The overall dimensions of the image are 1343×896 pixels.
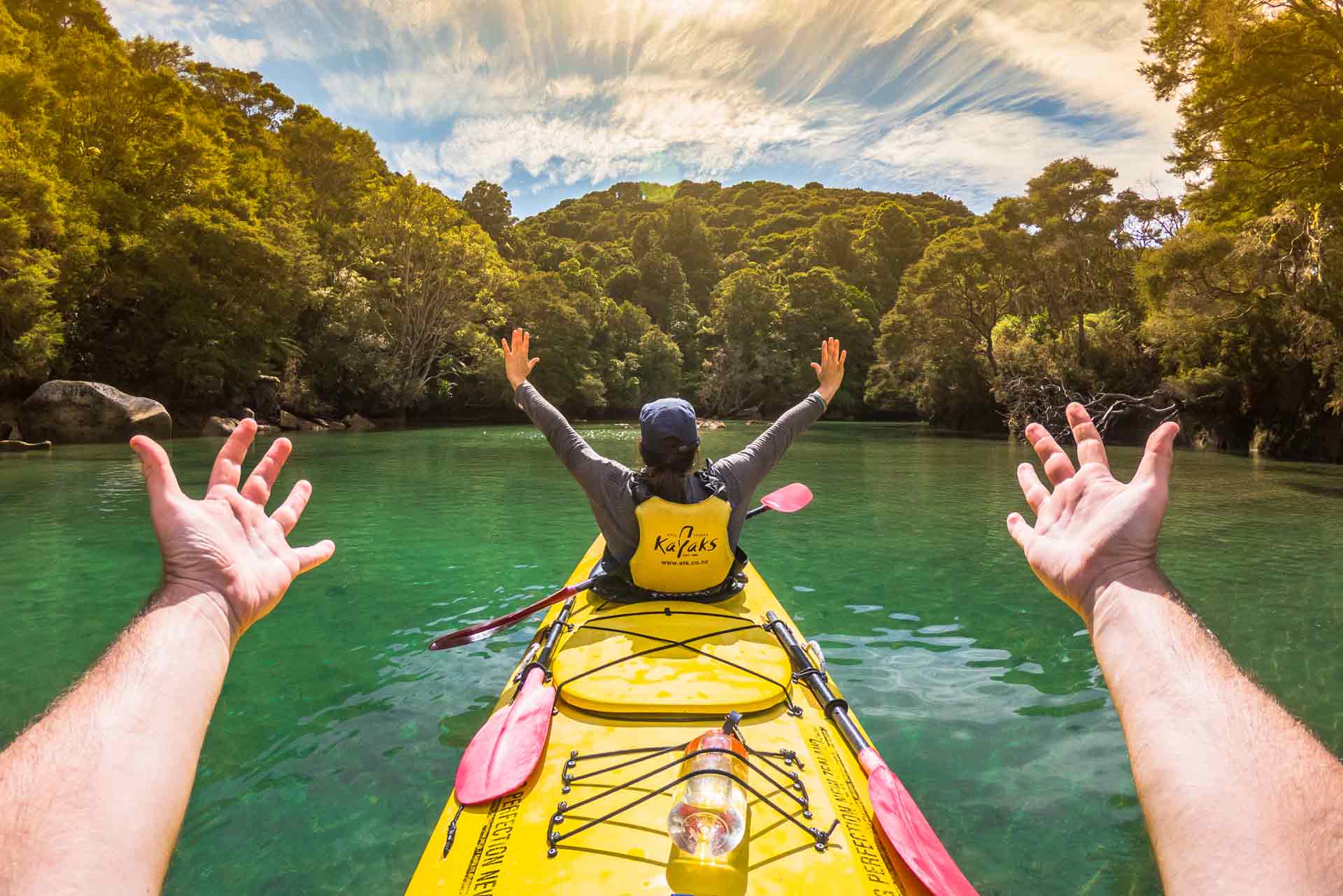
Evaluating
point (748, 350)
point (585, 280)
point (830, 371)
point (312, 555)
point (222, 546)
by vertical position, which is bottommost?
point (312, 555)

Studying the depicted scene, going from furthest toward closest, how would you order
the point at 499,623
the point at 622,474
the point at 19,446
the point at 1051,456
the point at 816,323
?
the point at 816,323, the point at 19,446, the point at 499,623, the point at 622,474, the point at 1051,456

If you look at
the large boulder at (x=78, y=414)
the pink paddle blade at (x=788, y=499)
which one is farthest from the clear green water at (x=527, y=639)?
the large boulder at (x=78, y=414)

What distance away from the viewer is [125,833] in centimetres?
101

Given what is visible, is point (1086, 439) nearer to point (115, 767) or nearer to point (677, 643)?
point (677, 643)

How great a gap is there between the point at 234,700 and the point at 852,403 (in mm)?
45623

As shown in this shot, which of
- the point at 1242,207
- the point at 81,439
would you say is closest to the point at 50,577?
the point at 81,439

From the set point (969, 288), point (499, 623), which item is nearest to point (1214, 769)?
point (499, 623)

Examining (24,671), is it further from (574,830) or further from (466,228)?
(466,228)

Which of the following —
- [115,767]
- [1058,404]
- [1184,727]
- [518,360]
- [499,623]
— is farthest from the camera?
[1058,404]

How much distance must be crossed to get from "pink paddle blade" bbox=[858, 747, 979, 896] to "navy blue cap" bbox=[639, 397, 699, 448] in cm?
168

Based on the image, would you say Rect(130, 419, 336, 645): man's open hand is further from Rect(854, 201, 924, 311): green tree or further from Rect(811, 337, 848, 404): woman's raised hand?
Rect(854, 201, 924, 311): green tree

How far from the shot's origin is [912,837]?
1.95m

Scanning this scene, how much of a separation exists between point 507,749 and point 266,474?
45.6 inches

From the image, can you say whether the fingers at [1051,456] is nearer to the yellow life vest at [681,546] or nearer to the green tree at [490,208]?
the yellow life vest at [681,546]
